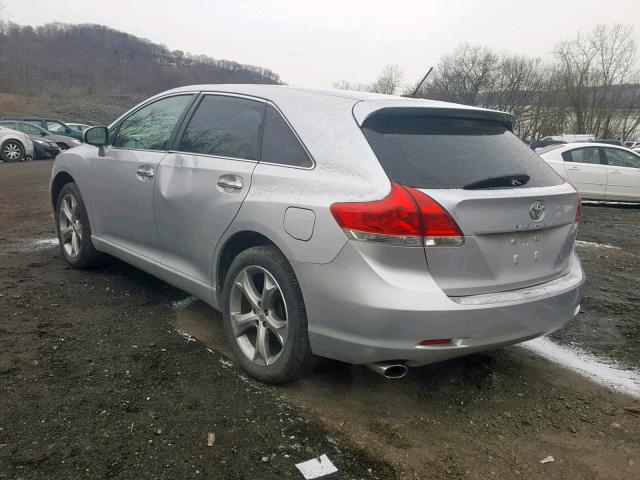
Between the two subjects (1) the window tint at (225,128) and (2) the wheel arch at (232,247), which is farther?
(1) the window tint at (225,128)

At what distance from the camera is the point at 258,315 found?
2936mm

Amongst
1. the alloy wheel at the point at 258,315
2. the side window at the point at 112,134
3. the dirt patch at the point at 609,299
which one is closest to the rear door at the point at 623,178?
the dirt patch at the point at 609,299

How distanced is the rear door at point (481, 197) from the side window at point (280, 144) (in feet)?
1.25

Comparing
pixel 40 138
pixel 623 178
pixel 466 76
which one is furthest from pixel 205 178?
Result: pixel 466 76

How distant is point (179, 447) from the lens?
234cm

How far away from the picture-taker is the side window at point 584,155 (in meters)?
11.9

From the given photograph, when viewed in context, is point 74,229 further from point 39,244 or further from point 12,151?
point 12,151

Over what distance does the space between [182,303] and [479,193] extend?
Answer: 2565mm

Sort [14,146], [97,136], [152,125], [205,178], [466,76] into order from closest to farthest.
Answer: [205,178], [152,125], [97,136], [14,146], [466,76]

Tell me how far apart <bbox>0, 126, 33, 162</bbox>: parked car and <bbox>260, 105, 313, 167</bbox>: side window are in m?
18.9

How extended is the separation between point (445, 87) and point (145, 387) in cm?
6271

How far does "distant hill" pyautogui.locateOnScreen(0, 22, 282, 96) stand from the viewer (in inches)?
3012

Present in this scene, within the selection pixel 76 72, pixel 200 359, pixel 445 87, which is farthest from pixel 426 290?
pixel 76 72

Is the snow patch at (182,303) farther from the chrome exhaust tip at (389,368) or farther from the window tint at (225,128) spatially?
the chrome exhaust tip at (389,368)
